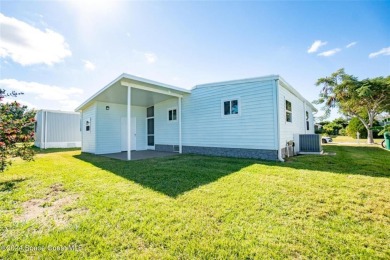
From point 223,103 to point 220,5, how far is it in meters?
4.24

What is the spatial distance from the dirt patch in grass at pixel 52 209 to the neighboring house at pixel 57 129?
49.0 ft

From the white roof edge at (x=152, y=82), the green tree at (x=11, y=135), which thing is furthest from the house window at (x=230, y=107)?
the green tree at (x=11, y=135)

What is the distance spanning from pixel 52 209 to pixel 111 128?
28.3 feet

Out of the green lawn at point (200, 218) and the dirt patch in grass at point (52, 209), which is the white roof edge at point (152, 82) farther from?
the dirt patch in grass at point (52, 209)

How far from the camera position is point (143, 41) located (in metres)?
8.51

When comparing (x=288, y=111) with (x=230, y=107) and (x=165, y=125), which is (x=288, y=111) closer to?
(x=230, y=107)

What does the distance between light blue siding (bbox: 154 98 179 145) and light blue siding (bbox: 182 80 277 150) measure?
2.30 feet

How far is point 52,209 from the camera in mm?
2891

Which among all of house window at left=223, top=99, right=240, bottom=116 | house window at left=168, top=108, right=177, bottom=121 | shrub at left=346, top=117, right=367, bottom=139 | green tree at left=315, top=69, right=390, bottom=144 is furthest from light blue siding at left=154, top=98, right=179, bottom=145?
shrub at left=346, top=117, right=367, bottom=139

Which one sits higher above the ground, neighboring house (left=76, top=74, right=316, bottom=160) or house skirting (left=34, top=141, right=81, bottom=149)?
neighboring house (left=76, top=74, right=316, bottom=160)

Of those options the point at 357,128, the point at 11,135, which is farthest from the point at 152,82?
the point at 357,128

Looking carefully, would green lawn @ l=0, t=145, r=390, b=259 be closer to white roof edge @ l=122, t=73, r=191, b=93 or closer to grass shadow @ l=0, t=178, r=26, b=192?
grass shadow @ l=0, t=178, r=26, b=192

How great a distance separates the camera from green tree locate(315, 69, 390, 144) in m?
13.3

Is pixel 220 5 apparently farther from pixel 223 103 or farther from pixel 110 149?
pixel 110 149
